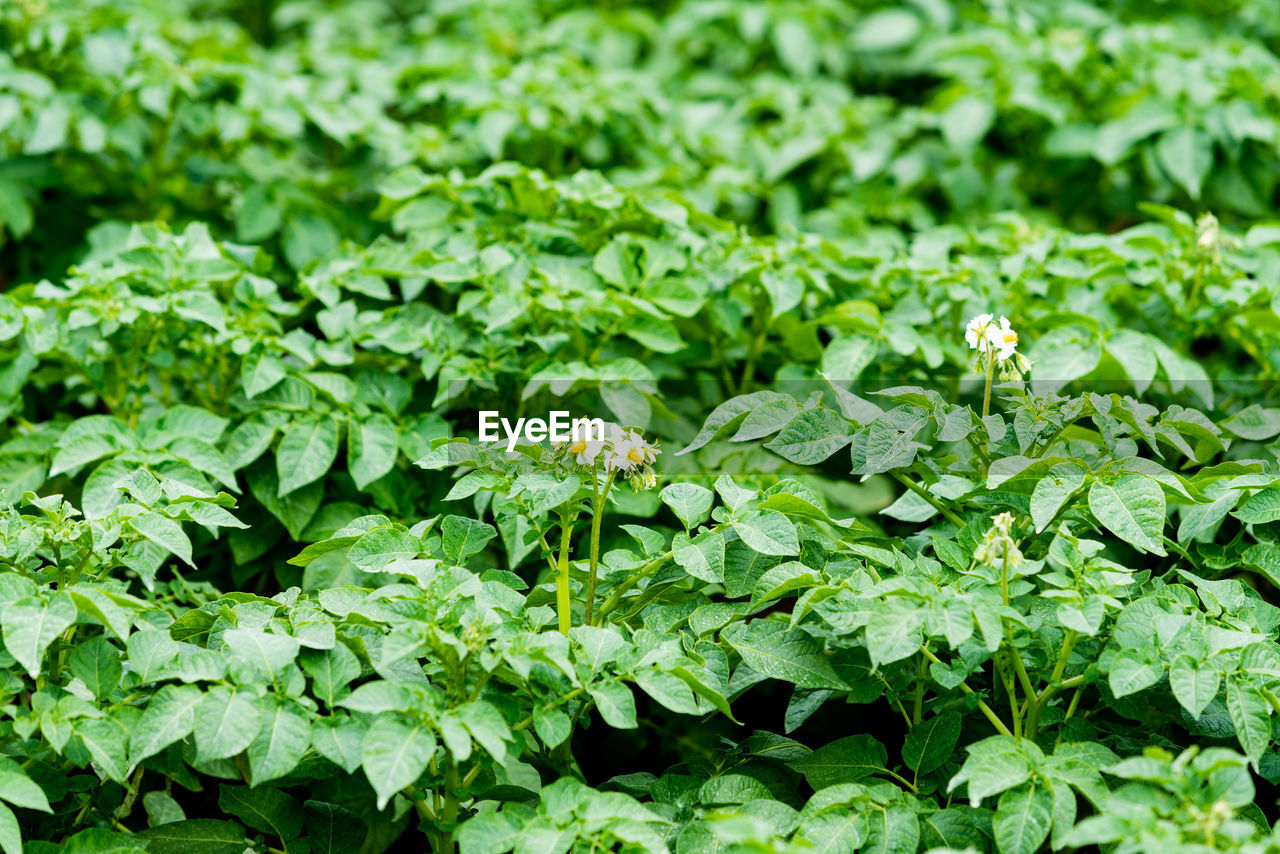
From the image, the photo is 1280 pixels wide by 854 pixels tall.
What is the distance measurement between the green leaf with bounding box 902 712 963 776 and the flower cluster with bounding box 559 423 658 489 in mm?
490

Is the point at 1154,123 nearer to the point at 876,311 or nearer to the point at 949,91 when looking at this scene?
the point at 949,91

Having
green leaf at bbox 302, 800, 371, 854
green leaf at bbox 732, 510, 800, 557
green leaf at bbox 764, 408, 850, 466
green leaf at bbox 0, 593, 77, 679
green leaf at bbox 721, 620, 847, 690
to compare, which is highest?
green leaf at bbox 764, 408, 850, 466

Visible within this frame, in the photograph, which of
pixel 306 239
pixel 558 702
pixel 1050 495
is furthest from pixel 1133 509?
pixel 306 239

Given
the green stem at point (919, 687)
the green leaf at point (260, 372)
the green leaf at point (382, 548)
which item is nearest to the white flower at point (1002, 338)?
the green stem at point (919, 687)

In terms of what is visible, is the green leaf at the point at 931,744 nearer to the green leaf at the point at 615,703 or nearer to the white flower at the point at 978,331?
the green leaf at the point at 615,703

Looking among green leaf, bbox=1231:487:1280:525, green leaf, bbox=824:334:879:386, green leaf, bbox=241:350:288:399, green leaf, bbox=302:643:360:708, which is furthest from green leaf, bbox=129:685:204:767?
green leaf, bbox=1231:487:1280:525

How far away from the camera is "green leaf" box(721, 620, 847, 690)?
1548 mm

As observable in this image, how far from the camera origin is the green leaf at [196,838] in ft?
5.13

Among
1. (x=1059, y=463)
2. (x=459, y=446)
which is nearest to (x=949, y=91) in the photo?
(x=1059, y=463)

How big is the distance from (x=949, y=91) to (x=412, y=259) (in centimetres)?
177

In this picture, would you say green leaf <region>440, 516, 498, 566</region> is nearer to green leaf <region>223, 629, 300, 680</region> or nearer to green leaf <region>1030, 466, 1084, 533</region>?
green leaf <region>223, 629, 300, 680</region>

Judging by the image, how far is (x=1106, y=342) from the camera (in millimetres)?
2188

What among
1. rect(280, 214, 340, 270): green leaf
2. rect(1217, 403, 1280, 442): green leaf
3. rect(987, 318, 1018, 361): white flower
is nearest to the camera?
rect(987, 318, 1018, 361): white flower

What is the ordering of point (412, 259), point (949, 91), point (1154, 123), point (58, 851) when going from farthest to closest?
point (949, 91) → point (1154, 123) → point (412, 259) → point (58, 851)
